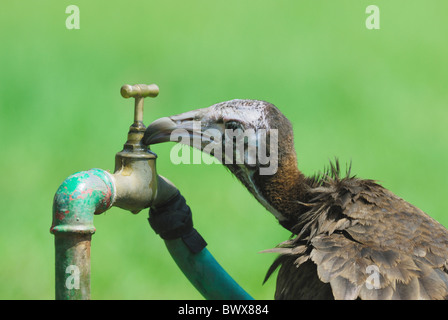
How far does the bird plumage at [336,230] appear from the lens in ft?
16.3

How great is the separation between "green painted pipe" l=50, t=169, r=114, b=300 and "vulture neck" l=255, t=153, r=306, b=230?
1.42m

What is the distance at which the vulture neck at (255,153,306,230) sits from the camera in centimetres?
588

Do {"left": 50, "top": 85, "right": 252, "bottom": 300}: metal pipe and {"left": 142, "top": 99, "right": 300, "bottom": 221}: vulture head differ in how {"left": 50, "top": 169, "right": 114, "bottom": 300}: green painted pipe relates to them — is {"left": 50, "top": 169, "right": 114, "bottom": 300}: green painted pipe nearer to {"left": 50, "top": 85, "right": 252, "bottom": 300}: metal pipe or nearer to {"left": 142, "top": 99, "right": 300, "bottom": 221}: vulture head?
{"left": 50, "top": 85, "right": 252, "bottom": 300}: metal pipe

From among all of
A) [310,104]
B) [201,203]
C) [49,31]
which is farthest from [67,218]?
[49,31]

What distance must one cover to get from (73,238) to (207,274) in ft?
4.46

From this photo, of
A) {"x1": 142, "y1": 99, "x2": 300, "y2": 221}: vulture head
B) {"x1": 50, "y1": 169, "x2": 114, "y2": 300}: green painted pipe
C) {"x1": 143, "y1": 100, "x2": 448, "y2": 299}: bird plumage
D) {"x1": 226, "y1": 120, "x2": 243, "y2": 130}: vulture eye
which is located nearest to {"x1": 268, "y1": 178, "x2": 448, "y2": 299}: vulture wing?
{"x1": 143, "y1": 100, "x2": 448, "y2": 299}: bird plumage

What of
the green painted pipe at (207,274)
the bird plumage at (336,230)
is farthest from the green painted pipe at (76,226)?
the green painted pipe at (207,274)

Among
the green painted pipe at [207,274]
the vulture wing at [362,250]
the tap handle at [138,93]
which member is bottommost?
the green painted pipe at [207,274]

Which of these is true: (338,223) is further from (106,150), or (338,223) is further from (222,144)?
(106,150)

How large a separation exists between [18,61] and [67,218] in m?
8.58

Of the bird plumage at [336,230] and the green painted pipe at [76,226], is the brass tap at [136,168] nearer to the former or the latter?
the bird plumage at [336,230]

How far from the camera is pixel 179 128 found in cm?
555

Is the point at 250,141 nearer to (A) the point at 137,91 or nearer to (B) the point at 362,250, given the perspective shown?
(A) the point at 137,91

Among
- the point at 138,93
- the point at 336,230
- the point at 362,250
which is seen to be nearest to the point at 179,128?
the point at 138,93
